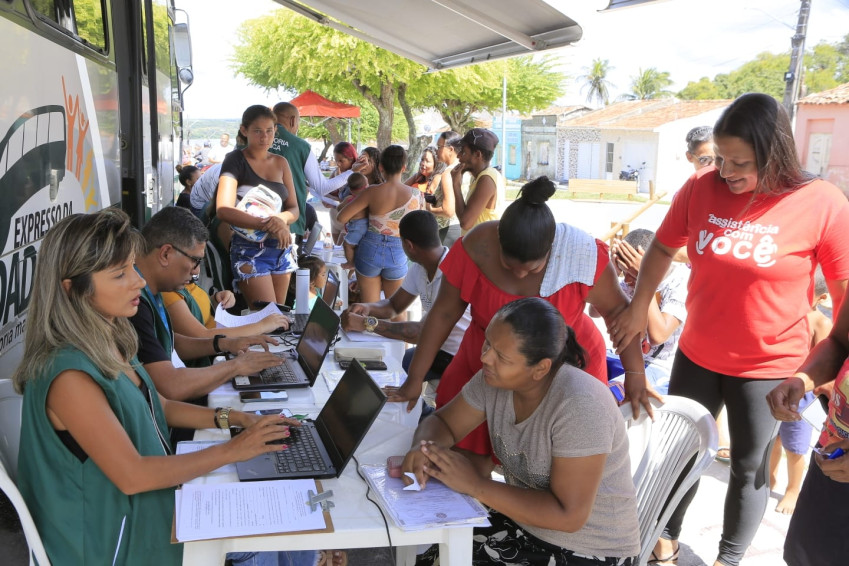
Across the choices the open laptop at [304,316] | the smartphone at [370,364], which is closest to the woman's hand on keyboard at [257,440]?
the smartphone at [370,364]

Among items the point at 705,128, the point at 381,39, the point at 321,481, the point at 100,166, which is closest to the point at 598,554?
the point at 321,481

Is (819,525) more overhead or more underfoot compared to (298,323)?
more underfoot

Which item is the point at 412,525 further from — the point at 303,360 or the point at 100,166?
the point at 100,166

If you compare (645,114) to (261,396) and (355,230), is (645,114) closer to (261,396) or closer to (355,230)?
(355,230)

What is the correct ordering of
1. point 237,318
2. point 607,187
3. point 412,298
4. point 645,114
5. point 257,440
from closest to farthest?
point 257,440 → point 237,318 → point 412,298 → point 607,187 → point 645,114

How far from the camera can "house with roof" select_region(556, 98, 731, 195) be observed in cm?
3988

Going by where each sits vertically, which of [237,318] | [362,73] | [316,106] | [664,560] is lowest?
[664,560]

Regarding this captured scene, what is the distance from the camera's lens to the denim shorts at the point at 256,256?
4.86m

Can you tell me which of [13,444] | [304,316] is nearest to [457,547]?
[13,444]

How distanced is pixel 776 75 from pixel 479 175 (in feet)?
208

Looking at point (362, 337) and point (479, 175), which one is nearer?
point (362, 337)

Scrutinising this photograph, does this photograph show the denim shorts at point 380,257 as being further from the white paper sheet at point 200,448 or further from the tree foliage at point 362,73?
the tree foliage at point 362,73

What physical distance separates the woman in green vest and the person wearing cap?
12.6 feet

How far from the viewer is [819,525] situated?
2.05 m
